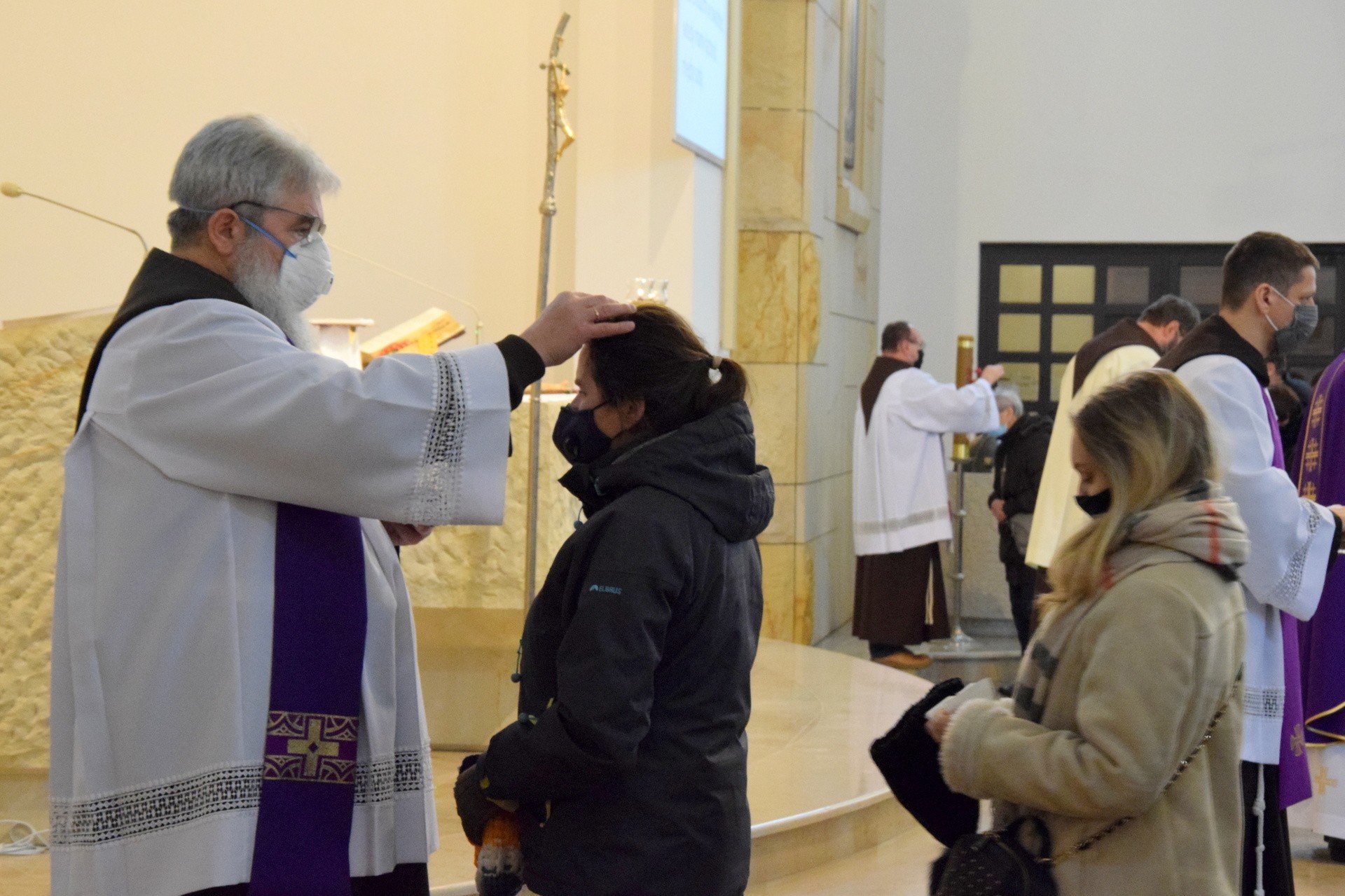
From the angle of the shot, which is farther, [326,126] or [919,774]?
[326,126]

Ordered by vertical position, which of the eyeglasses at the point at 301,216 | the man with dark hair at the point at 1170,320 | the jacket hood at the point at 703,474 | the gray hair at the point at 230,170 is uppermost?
the man with dark hair at the point at 1170,320

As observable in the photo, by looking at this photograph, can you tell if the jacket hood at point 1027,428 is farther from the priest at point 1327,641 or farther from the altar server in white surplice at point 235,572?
the altar server in white surplice at point 235,572

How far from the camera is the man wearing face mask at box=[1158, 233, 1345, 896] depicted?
10.8 feet

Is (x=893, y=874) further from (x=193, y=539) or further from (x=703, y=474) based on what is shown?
(x=193, y=539)

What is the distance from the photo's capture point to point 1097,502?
2.13m

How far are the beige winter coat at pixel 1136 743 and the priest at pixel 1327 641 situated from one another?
2698mm

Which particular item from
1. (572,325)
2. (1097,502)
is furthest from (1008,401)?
(572,325)

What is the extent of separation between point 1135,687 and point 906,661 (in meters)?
6.19

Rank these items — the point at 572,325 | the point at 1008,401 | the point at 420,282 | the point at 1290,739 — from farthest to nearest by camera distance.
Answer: the point at 1008,401
the point at 420,282
the point at 1290,739
the point at 572,325

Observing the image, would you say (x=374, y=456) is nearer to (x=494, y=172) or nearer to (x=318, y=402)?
(x=318, y=402)

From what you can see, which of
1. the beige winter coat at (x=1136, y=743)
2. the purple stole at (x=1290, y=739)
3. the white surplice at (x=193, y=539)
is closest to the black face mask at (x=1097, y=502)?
the beige winter coat at (x=1136, y=743)

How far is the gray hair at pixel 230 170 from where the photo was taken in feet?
6.49

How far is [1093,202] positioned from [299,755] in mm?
10190

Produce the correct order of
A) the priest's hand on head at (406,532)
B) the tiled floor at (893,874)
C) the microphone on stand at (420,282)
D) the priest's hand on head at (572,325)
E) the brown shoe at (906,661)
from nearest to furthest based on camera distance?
1. the priest's hand on head at (572,325)
2. the priest's hand on head at (406,532)
3. the tiled floor at (893,874)
4. the microphone on stand at (420,282)
5. the brown shoe at (906,661)
